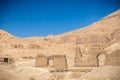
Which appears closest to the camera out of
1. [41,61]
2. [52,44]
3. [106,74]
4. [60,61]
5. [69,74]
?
[106,74]

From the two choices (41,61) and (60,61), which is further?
(41,61)

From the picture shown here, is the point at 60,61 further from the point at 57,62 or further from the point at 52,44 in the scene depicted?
the point at 52,44

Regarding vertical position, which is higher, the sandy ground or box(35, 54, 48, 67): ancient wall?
box(35, 54, 48, 67): ancient wall

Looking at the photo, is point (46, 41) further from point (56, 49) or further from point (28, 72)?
point (28, 72)

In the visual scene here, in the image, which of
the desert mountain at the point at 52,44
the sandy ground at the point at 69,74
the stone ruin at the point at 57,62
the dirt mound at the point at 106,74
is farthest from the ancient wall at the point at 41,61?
the desert mountain at the point at 52,44

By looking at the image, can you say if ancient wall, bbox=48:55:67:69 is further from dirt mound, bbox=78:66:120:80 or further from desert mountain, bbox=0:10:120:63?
desert mountain, bbox=0:10:120:63

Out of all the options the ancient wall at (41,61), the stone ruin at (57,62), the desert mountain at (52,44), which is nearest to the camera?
the stone ruin at (57,62)

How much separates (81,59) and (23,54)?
27340mm

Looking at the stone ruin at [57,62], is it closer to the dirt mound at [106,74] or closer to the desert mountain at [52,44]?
the dirt mound at [106,74]

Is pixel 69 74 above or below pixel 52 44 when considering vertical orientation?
below

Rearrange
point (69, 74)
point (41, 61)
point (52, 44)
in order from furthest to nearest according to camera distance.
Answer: point (52, 44) < point (41, 61) < point (69, 74)

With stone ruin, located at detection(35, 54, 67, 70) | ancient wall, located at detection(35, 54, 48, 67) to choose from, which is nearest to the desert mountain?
ancient wall, located at detection(35, 54, 48, 67)

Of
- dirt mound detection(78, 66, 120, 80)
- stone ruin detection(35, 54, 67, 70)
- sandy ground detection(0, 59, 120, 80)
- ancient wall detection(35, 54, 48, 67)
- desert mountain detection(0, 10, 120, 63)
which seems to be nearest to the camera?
dirt mound detection(78, 66, 120, 80)

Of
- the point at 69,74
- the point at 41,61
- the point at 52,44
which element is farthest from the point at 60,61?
the point at 52,44
